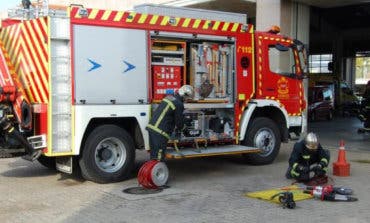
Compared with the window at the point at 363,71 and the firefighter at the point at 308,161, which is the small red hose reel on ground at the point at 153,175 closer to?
the firefighter at the point at 308,161

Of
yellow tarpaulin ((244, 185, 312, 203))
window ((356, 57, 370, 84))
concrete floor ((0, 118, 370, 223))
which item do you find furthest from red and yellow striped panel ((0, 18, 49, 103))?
window ((356, 57, 370, 84))

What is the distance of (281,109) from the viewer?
440 inches

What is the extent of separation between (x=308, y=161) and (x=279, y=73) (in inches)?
102

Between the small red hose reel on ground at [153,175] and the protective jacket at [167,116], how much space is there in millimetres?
542

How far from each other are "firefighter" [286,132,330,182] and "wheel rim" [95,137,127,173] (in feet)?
9.31

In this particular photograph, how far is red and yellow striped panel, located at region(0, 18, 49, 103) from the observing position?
829 cm

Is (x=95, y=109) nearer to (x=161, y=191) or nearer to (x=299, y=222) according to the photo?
(x=161, y=191)

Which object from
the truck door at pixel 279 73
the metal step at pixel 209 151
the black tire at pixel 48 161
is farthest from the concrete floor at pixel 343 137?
the black tire at pixel 48 161

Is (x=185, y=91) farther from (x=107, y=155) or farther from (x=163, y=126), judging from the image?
(x=107, y=155)

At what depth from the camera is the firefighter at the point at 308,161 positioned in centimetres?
891

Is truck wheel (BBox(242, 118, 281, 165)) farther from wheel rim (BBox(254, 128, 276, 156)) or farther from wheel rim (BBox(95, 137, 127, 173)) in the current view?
wheel rim (BBox(95, 137, 127, 173))

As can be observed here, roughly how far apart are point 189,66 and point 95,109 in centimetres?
212

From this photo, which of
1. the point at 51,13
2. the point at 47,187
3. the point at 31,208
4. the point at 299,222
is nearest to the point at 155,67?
the point at 51,13

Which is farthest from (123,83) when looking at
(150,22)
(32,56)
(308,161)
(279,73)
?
(279,73)
